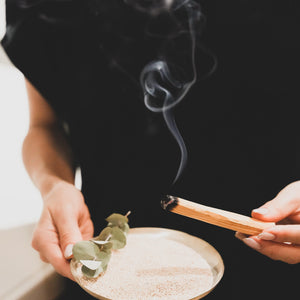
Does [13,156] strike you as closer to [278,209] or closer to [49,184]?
[49,184]

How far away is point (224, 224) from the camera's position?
66cm

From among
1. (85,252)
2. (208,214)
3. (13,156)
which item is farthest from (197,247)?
(13,156)

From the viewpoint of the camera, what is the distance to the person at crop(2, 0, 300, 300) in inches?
35.6

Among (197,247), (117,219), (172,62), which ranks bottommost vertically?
(197,247)

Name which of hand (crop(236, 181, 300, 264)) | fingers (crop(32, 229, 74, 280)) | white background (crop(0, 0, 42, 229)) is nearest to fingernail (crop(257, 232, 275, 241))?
hand (crop(236, 181, 300, 264))

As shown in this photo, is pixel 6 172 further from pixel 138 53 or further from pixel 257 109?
pixel 257 109

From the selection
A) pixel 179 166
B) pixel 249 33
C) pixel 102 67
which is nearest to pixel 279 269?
pixel 179 166

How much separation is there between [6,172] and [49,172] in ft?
2.27

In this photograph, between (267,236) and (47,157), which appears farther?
(47,157)

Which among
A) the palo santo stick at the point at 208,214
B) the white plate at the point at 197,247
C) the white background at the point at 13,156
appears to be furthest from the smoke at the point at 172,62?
the white background at the point at 13,156

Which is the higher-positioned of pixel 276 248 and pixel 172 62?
pixel 172 62

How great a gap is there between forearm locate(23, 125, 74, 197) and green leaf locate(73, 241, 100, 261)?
36cm

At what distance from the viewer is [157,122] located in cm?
99

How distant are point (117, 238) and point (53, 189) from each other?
282 millimetres
